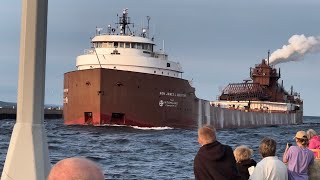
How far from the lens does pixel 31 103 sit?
513 centimetres

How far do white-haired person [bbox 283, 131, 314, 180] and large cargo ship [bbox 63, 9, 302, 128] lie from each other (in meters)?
28.2

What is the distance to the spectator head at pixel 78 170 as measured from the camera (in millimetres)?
2590

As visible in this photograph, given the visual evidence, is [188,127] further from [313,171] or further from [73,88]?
[313,171]

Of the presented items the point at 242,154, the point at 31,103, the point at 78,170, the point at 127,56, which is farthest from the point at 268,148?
the point at 127,56

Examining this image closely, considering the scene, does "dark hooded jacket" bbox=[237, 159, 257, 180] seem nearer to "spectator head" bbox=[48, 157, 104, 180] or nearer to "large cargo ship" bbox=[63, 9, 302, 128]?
"spectator head" bbox=[48, 157, 104, 180]

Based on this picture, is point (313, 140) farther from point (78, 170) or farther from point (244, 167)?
point (78, 170)

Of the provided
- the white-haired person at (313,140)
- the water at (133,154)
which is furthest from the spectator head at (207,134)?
the water at (133,154)

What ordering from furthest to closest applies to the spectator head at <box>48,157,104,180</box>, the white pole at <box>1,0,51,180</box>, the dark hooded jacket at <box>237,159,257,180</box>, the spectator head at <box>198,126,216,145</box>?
the dark hooded jacket at <box>237,159,257,180</box> < the spectator head at <box>198,126,216,145</box> < the white pole at <box>1,0,51,180</box> < the spectator head at <box>48,157,104,180</box>

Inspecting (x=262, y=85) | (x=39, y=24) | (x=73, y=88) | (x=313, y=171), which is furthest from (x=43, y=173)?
(x=262, y=85)

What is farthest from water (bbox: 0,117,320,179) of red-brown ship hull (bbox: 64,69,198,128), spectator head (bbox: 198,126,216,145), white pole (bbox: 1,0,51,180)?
white pole (bbox: 1,0,51,180)

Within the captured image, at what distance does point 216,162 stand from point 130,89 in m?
29.7

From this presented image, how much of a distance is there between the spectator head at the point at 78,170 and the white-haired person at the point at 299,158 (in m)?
4.75

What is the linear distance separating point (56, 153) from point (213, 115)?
2833 cm

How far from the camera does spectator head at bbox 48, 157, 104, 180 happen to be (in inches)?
102
